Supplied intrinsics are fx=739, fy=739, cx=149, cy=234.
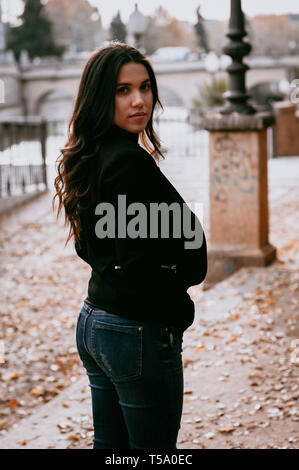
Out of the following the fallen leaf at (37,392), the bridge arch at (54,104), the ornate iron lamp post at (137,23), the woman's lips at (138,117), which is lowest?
the bridge arch at (54,104)

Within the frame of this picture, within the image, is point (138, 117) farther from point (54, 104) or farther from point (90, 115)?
point (54, 104)

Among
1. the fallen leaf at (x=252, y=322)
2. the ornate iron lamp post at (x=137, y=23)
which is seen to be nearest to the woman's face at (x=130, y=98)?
the fallen leaf at (x=252, y=322)

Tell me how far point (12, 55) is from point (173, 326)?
65.6 metres

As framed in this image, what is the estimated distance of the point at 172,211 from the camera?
2.09m

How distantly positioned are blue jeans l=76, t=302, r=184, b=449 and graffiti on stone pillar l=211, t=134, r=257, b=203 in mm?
4931

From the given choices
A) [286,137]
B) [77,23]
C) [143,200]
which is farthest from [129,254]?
[77,23]

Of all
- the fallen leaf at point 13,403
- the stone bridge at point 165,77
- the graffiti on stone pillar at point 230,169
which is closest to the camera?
the fallen leaf at point 13,403

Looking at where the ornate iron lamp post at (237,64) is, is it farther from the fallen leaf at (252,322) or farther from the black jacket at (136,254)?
the black jacket at (136,254)

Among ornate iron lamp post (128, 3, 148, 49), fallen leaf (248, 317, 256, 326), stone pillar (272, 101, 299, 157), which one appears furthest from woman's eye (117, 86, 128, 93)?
stone pillar (272, 101, 299, 157)

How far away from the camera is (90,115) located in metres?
2.15

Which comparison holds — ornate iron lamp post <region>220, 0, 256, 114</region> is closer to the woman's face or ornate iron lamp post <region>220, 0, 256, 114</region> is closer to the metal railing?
the woman's face

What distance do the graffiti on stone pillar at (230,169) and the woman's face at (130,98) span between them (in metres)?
4.84

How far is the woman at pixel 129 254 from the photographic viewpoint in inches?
80.3

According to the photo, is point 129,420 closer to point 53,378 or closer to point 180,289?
point 180,289
